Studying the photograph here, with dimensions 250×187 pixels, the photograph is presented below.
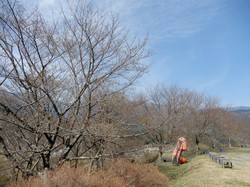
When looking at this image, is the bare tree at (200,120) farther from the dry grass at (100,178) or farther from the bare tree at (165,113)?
the dry grass at (100,178)

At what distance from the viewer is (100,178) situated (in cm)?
803

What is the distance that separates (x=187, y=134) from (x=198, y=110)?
475 centimetres

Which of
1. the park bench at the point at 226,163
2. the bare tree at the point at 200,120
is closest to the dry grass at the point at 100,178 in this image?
the park bench at the point at 226,163

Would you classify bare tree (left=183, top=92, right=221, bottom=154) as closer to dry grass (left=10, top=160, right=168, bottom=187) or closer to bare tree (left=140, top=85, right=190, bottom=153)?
bare tree (left=140, top=85, right=190, bottom=153)

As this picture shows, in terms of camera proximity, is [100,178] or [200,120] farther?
[200,120]

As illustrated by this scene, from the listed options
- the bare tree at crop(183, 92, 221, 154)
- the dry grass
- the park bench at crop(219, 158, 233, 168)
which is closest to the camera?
Result: the dry grass

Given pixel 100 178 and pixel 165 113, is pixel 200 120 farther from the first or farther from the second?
pixel 100 178

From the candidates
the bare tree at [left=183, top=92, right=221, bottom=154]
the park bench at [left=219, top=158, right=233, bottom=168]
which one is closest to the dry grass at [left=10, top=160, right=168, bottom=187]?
the park bench at [left=219, top=158, right=233, bottom=168]

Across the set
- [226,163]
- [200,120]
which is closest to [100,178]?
[226,163]

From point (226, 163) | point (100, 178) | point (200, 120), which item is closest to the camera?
point (100, 178)

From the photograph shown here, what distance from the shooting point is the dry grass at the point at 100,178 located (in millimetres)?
6282

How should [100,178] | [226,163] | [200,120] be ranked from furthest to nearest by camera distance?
[200,120] → [226,163] → [100,178]

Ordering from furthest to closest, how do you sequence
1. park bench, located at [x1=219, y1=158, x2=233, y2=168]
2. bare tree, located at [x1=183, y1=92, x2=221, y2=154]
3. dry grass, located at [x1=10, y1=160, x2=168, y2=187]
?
1. bare tree, located at [x1=183, y1=92, x2=221, y2=154]
2. park bench, located at [x1=219, y1=158, x2=233, y2=168]
3. dry grass, located at [x1=10, y1=160, x2=168, y2=187]

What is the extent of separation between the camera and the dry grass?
20.6ft
